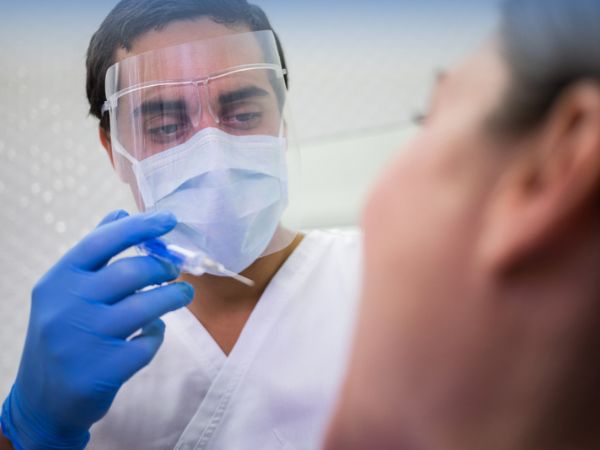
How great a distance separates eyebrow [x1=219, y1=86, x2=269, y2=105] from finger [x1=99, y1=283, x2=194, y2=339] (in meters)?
0.34

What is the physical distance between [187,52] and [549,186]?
0.73 m

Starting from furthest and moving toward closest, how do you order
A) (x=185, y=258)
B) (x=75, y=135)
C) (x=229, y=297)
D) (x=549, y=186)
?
(x=75, y=135)
(x=229, y=297)
(x=185, y=258)
(x=549, y=186)

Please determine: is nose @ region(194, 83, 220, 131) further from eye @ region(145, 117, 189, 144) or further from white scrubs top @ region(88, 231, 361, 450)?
white scrubs top @ region(88, 231, 361, 450)

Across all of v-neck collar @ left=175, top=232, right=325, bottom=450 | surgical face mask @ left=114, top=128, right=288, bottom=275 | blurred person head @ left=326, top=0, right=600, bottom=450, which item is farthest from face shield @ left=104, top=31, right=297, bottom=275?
blurred person head @ left=326, top=0, right=600, bottom=450

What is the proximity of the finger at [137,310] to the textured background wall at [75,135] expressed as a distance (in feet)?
2.44

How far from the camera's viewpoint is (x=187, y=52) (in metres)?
0.92

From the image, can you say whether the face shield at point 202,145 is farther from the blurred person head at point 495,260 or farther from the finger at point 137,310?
the blurred person head at point 495,260

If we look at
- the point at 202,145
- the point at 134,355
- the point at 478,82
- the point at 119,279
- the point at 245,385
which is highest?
the point at 478,82

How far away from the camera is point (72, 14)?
1365 millimetres

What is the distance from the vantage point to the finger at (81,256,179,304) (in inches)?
33.0

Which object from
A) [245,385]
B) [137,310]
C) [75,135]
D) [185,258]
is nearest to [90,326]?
[137,310]

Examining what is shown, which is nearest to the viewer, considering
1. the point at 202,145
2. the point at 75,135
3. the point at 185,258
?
the point at 185,258

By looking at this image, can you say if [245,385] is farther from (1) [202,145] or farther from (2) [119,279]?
(1) [202,145]

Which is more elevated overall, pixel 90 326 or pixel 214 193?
pixel 214 193
